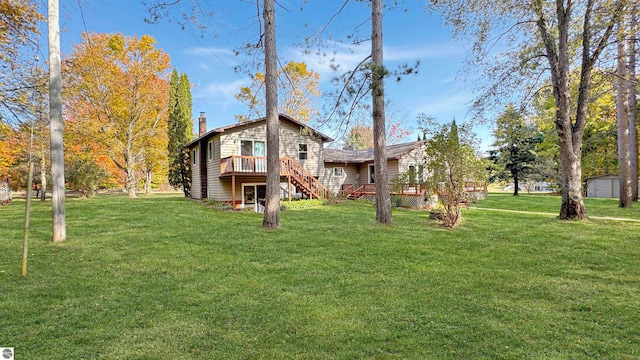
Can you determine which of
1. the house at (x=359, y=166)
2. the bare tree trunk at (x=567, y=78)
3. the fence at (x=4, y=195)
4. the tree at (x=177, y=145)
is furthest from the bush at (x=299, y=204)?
the fence at (x=4, y=195)

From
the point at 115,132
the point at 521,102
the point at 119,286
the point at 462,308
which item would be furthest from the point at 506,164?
the point at 115,132

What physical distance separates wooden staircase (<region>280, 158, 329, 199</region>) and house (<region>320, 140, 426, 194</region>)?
2.57 meters

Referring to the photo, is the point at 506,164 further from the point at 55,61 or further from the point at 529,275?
the point at 55,61

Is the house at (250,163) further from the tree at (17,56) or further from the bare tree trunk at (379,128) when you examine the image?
the tree at (17,56)

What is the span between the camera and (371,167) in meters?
21.5

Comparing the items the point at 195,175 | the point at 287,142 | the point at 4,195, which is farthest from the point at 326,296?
the point at 4,195

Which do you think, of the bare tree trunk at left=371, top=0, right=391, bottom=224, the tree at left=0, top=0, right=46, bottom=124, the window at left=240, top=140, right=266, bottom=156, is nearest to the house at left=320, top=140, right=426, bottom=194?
the window at left=240, top=140, right=266, bottom=156

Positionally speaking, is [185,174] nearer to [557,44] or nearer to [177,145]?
[177,145]

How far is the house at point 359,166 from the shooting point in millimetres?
20153

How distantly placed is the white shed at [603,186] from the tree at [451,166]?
2200cm

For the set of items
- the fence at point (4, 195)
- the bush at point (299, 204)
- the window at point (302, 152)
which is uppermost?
the window at point (302, 152)

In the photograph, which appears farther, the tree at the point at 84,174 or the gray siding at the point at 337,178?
the gray siding at the point at 337,178

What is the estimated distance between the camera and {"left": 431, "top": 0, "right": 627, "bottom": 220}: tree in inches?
358

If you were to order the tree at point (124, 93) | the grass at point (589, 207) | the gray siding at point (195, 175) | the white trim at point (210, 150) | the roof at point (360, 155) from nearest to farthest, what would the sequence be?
the grass at point (589, 207) < the white trim at point (210, 150) < the gray siding at point (195, 175) < the roof at point (360, 155) < the tree at point (124, 93)
